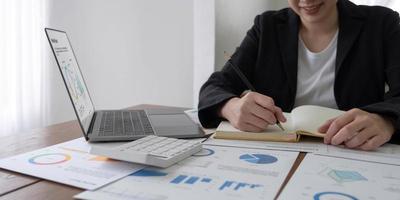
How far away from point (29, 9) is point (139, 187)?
2.02 metres

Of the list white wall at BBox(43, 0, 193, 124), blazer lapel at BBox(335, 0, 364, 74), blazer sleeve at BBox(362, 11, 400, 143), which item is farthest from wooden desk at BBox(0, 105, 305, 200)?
white wall at BBox(43, 0, 193, 124)

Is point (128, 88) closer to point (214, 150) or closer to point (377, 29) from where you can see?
point (377, 29)

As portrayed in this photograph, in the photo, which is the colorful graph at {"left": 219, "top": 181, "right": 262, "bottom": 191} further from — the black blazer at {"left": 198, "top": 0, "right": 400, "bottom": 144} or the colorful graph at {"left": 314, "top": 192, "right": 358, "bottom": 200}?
the black blazer at {"left": 198, "top": 0, "right": 400, "bottom": 144}

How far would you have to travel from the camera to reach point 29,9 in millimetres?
2158

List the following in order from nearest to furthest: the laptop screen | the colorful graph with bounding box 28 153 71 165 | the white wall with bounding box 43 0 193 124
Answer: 1. the colorful graph with bounding box 28 153 71 165
2. the laptop screen
3. the white wall with bounding box 43 0 193 124

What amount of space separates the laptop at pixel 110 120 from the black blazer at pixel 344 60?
0.56 ft

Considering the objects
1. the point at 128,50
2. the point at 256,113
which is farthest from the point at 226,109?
the point at 128,50

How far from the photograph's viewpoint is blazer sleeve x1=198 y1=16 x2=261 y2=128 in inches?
35.8

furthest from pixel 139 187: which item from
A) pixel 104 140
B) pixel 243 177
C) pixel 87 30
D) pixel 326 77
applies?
pixel 87 30

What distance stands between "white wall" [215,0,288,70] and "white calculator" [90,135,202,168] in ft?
3.86

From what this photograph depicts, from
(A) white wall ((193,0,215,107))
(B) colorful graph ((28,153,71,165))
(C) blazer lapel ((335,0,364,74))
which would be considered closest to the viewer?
(B) colorful graph ((28,153,71,165))

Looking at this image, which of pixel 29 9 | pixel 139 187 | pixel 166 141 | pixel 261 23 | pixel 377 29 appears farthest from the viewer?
pixel 29 9

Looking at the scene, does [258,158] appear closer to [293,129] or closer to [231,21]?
[293,129]

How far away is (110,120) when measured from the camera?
90 centimetres
